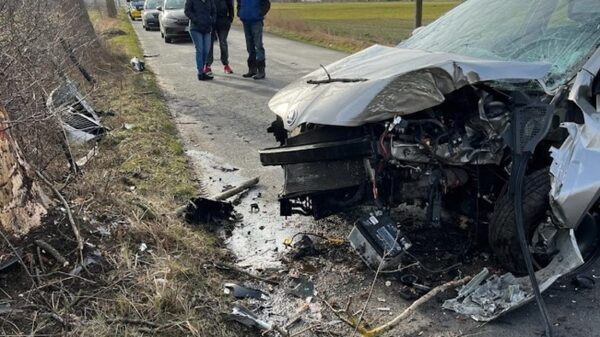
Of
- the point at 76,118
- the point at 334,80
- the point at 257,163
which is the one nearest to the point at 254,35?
the point at 76,118

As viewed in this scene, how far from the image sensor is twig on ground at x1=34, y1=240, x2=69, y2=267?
310cm

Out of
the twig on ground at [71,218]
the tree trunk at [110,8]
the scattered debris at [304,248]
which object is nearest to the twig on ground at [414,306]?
the scattered debris at [304,248]

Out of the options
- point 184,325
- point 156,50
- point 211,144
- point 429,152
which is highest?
point 429,152

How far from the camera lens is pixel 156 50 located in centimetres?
1684

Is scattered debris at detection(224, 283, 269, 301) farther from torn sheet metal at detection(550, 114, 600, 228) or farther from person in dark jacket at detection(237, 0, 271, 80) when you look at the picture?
person in dark jacket at detection(237, 0, 271, 80)

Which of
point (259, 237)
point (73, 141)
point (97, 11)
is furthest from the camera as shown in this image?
point (97, 11)

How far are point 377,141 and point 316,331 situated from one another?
44.6 inches

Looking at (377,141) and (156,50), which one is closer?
(377,141)

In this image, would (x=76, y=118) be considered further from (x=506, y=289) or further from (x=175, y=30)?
(x=175, y=30)

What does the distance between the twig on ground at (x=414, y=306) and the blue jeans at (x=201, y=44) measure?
25.4 feet

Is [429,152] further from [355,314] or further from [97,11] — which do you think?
[97,11]

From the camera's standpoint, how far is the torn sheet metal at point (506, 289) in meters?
2.96

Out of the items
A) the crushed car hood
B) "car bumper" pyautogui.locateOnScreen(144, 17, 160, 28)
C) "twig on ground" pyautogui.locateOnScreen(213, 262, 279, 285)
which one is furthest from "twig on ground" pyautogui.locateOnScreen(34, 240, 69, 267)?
"car bumper" pyautogui.locateOnScreen(144, 17, 160, 28)

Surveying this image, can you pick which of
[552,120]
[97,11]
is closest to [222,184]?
[552,120]
